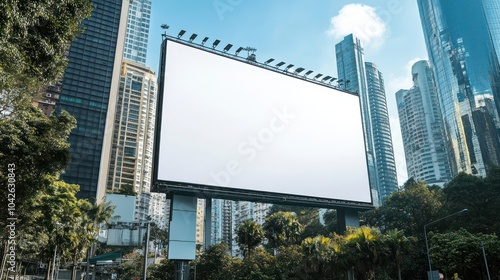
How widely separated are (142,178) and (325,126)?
92.1 metres

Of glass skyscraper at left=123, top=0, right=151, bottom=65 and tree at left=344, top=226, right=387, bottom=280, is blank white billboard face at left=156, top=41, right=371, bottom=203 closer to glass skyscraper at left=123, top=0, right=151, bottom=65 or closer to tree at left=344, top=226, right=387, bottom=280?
tree at left=344, top=226, right=387, bottom=280

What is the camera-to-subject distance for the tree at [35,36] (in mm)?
12077

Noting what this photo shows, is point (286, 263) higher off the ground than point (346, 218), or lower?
lower

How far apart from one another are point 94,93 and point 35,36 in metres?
84.4

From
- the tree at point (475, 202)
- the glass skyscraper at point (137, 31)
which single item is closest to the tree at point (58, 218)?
the tree at point (475, 202)

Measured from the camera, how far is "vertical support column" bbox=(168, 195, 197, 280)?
28.2 meters

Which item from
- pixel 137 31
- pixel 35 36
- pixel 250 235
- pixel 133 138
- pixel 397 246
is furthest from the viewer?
pixel 137 31

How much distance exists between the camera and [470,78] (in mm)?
113000

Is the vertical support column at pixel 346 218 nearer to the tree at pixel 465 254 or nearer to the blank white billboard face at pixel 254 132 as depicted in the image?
the blank white billboard face at pixel 254 132

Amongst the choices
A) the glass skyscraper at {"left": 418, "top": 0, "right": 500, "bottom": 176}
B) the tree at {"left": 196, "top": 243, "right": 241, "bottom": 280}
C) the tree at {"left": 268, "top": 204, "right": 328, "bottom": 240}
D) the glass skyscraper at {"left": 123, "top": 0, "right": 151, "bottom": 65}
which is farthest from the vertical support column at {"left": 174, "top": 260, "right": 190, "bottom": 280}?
the glass skyscraper at {"left": 123, "top": 0, "right": 151, "bottom": 65}

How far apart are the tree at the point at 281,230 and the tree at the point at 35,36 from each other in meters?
31.9

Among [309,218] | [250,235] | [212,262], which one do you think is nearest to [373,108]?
[309,218]

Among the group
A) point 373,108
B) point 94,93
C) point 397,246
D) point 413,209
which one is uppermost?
point 373,108

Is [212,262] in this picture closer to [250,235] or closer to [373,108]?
[250,235]
